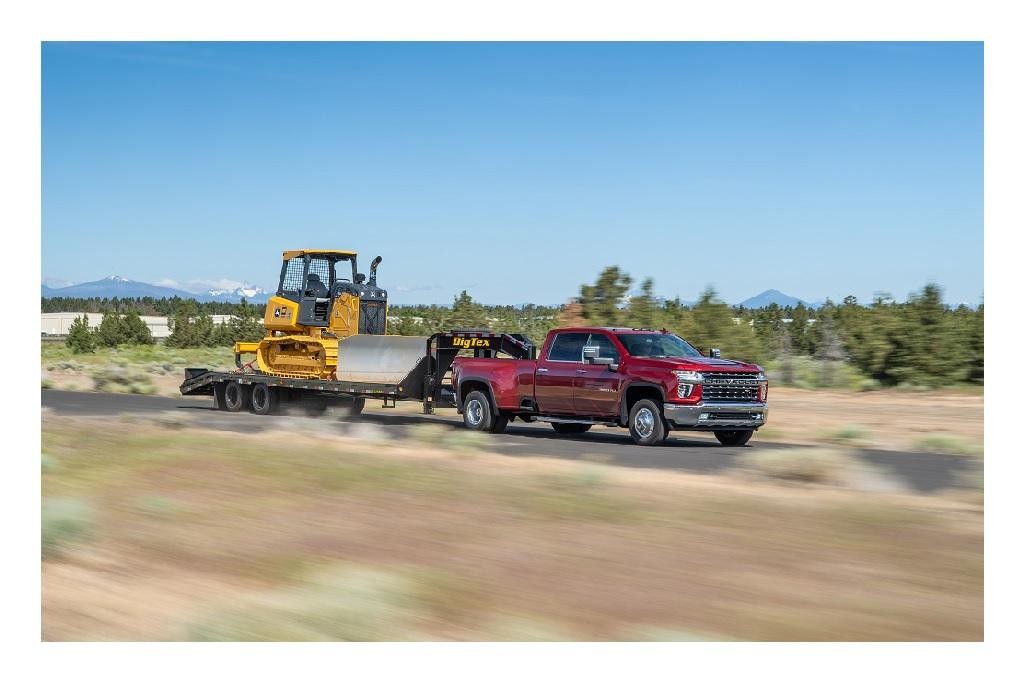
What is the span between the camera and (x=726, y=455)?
63.6ft

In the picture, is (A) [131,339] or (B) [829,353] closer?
(B) [829,353]

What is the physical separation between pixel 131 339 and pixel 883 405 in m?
66.3

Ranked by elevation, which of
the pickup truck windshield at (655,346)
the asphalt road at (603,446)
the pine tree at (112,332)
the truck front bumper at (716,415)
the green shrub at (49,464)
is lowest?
the asphalt road at (603,446)

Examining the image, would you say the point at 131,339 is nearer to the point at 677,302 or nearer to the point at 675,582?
the point at 677,302

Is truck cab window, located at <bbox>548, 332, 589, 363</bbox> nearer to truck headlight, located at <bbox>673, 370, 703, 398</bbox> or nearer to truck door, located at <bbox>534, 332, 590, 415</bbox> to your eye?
truck door, located at <bbox>534, 332, 590, 415</bbox>

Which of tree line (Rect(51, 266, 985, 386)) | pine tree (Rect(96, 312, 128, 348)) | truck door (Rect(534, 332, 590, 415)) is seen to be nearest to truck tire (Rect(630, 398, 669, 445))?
truck door (Rect(534, 332, 590, 415))

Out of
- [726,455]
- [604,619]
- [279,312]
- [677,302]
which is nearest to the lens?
[604,619]

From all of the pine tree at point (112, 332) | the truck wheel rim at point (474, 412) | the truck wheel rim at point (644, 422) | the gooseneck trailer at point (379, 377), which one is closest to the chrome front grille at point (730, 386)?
the truck wheel rim at point (644, 422)

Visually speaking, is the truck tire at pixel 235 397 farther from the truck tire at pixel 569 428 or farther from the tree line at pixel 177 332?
the tree line at pixel 177 332

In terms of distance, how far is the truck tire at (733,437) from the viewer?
70.9 feet

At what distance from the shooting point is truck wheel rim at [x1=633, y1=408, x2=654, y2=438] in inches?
818

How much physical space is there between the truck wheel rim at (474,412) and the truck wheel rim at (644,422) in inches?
149

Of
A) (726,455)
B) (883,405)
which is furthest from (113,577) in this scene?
(883,405)

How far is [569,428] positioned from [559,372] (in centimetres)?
224
